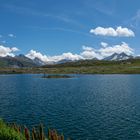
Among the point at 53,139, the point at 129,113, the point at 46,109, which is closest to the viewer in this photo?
the point at 53,139

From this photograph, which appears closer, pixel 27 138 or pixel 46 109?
pixel 27 138

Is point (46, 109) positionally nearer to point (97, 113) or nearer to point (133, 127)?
point (97, 113)

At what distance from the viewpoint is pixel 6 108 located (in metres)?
79.6

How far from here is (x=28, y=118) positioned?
2569 inches

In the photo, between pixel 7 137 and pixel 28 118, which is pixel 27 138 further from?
pixel 28 118

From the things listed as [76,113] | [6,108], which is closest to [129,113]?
[76,113]

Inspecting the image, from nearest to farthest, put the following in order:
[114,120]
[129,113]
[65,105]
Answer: [114,120] → [129,113] → [65,105]

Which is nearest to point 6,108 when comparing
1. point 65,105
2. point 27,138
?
point 65,105

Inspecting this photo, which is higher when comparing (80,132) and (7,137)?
(7,137)

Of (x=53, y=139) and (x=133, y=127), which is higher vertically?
(x=53, y=139)

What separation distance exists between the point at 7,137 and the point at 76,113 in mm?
39878

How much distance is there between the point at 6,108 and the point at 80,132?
34.9 meters

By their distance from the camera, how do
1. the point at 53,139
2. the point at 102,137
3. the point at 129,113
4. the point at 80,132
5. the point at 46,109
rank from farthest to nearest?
the point at 46,109 < the point at 129,113 < the point at 80,132 < the point at 102,137 < the point at 53,139

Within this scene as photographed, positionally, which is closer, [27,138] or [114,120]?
[27,138]
